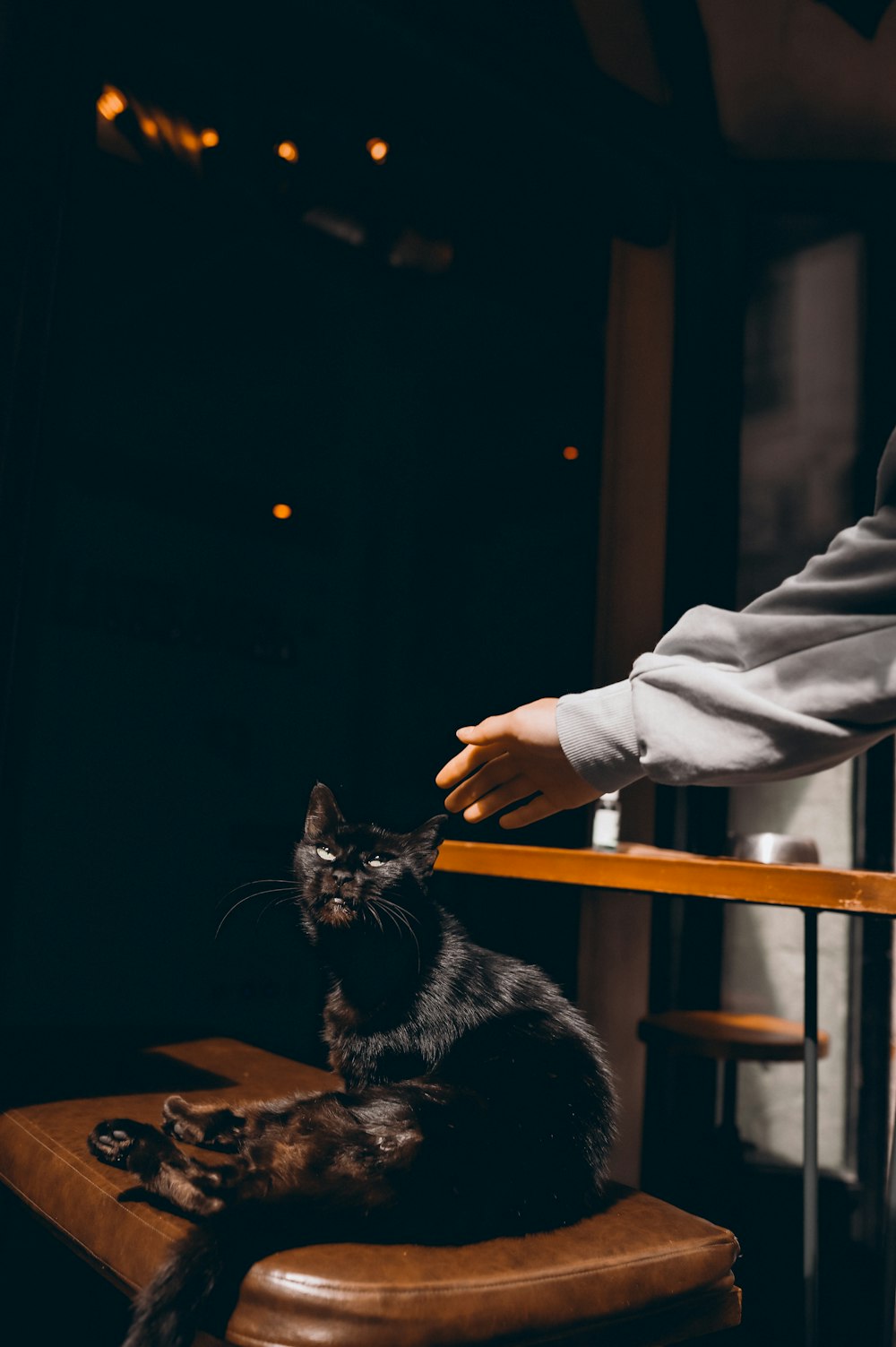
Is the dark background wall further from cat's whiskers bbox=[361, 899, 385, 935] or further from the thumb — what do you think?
the thumb

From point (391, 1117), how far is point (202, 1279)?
0.74 ft

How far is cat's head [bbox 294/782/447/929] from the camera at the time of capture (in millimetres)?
1216

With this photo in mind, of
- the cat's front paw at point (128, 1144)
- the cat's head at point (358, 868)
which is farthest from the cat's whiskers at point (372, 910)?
the cat's front paw at point (128, 1144)

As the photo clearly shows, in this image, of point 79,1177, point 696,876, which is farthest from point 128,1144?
point 696,876

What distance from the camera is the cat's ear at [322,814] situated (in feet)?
4.36

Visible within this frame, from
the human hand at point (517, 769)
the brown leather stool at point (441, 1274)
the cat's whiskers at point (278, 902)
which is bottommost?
the brown leather stool at point (441, 1274)

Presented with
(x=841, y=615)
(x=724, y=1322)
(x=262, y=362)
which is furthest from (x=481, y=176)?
(x=724, y=1322)

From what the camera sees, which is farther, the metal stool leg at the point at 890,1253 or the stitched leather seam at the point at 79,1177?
the metal stool leg at the point at 890,1253

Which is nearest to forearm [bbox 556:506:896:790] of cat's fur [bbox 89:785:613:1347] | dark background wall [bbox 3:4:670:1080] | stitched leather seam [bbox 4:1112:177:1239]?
cat's fur [bbox 89:785:613:1347]

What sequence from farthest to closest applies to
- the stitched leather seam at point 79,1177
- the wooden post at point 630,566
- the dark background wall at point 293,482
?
the wooden post at point 630,566 < the dark background wall at point 293,482 < the stitched leather seam at point 79,1177

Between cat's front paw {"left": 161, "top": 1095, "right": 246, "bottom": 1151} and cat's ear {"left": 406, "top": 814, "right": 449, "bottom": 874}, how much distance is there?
39 centimetres

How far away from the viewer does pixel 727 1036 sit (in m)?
2.23

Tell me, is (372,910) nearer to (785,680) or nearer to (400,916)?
(400,916)

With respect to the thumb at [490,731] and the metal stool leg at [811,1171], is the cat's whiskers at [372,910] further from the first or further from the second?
the metal stool leg at [811,1171]
